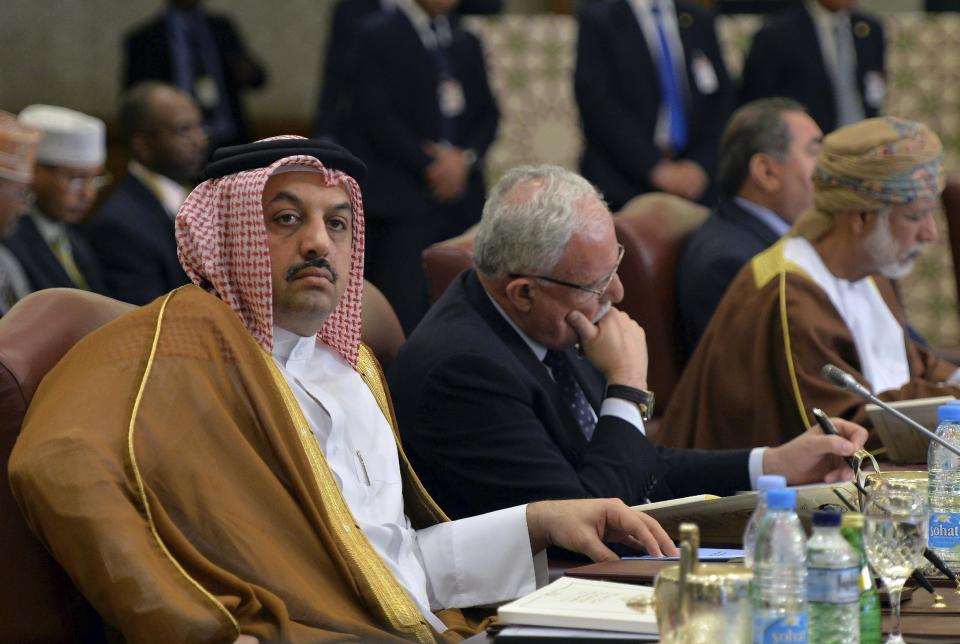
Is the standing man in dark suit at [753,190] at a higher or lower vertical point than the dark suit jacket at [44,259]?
higher

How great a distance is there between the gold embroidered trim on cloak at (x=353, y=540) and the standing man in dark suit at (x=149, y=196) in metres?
3.36

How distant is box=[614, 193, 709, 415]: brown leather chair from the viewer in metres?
4.37

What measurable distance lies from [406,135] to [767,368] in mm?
2825

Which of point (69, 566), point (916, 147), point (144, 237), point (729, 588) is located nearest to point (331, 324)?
point (69, 566)

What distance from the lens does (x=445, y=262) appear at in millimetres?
3600

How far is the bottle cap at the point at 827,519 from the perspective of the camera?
65.5 inches

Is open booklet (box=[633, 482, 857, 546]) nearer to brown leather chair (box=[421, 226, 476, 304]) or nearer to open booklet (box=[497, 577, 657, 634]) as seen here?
open booklet (box=[497, 577, 657, 634])

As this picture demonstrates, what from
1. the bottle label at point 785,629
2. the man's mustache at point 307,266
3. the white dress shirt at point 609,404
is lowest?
the white dress shirt at point 609,404

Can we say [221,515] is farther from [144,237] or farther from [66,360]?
[144,237]

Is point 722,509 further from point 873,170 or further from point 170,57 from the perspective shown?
point 170,57

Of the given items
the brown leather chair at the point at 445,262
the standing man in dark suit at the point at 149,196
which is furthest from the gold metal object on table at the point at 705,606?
the standing man in dark suit at the point at 149,196

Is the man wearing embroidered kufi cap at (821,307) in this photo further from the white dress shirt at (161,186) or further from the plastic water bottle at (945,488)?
the white dress shirt at (161,186)

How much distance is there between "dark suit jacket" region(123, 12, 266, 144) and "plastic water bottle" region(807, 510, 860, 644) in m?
5.81

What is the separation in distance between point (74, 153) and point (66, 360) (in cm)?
403
